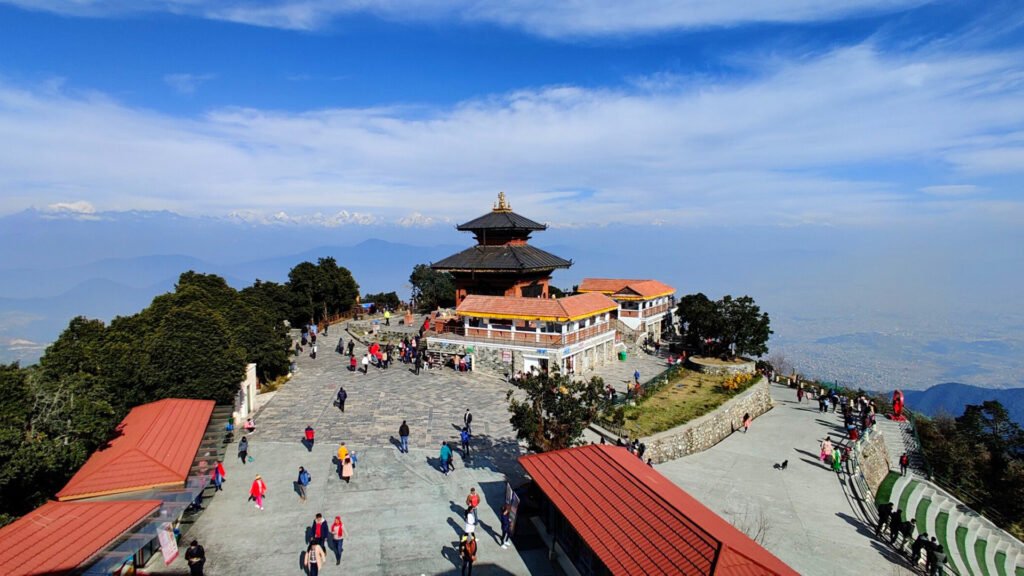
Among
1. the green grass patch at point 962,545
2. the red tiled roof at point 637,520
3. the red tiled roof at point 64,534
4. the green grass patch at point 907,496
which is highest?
the red tiled roof at point 637,520

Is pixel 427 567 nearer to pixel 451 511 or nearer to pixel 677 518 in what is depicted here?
pixel 451 511

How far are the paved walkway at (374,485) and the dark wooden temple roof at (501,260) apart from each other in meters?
11.7

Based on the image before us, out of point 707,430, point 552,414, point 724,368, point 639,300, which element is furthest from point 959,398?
point 552,414

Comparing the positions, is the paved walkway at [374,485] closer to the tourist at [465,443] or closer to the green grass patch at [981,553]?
the tourist at [465,443]

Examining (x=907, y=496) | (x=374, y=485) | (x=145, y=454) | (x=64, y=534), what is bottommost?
(x=907, y=496)

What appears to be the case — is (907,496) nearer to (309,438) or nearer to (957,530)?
(957,530)

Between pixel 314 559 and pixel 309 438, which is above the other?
pixel 314 559

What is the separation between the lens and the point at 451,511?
1614cm

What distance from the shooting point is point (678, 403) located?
91.9ft

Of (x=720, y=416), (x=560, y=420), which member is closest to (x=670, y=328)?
(x=720, y=416)

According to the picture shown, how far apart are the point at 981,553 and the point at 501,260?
91.0 ft

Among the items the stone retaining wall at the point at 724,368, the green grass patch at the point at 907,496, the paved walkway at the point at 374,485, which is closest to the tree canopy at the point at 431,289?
the stone retaining wall at the point at 724,368

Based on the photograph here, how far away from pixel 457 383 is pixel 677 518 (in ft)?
62.5

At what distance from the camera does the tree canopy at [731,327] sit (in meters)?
35.9
